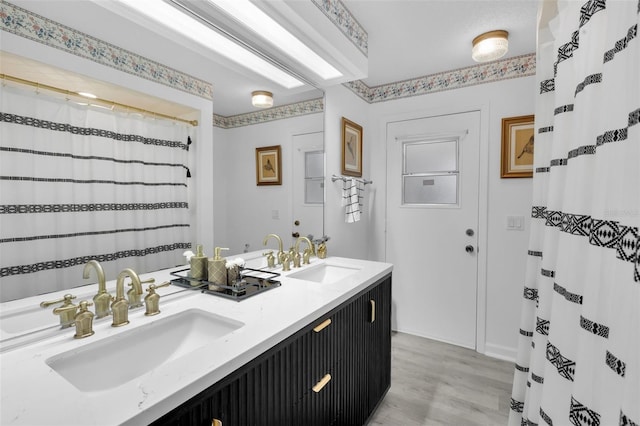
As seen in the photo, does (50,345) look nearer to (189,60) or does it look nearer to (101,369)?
(101,369)

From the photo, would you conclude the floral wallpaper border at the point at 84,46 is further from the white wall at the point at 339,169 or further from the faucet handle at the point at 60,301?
the white wall at the point at 339,169

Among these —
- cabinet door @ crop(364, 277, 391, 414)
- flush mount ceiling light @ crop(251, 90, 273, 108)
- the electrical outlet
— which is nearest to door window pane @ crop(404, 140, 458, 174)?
the electrical outlet

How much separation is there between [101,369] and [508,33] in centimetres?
275

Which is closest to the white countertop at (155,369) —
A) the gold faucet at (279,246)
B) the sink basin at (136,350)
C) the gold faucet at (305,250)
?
the sink basin at (136,350)

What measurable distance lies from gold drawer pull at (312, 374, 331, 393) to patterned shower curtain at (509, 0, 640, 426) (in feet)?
2.25

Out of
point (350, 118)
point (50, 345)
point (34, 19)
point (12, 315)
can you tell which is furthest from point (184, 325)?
point (350, 118)

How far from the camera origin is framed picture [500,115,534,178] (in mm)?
2311

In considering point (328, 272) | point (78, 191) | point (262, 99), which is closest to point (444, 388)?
point (328, 272)

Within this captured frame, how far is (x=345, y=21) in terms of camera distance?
1.77 metres

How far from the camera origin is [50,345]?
0.83 metres

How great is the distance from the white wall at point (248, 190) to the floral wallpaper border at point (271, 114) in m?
0.03

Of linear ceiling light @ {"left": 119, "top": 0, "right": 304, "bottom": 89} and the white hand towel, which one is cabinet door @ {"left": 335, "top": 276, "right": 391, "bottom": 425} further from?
linear ceiling light @ {"left": 119, "top": 0, "right": 304, "bottom": 89}

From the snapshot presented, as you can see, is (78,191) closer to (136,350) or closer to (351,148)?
(136,350)

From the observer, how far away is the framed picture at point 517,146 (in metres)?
2.31
